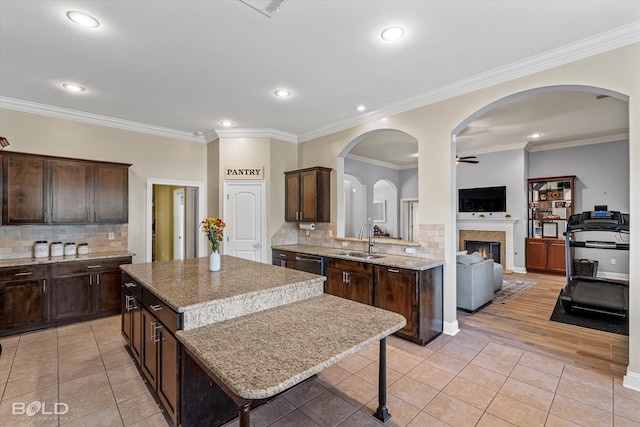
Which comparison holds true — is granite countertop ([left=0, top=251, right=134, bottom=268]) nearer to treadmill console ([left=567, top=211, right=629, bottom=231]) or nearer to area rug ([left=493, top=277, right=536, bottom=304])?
area rug ([left=493, top=277, right=536, bottom=304])

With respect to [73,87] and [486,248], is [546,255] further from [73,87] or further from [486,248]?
[73,87]

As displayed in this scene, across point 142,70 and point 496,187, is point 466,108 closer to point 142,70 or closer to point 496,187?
point 142,70

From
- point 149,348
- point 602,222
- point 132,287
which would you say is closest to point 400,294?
point 149,348

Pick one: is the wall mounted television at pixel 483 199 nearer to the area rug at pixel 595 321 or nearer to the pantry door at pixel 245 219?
the area rug at pixel 595 321

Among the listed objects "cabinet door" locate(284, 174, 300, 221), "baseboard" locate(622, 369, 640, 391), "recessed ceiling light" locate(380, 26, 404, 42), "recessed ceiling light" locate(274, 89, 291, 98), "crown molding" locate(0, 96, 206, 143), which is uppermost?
"recessed ceiling light" locate(274, 89, 291, 98)

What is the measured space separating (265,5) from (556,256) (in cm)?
782

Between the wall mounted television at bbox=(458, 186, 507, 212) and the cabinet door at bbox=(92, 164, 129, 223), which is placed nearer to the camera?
the cabinet door at bbox=(92, 164, 129, 223)

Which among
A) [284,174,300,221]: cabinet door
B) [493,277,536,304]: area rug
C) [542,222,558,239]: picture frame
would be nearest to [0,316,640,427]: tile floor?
[493,277,536,304]: area rug

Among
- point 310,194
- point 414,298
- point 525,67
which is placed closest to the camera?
point 525,67

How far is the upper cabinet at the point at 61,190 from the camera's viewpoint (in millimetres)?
3729

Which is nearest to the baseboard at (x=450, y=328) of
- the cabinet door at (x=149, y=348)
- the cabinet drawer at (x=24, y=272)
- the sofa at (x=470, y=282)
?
the sofa at (x=470, y=282)

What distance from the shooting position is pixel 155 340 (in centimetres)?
221

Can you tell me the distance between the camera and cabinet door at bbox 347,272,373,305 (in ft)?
12.1

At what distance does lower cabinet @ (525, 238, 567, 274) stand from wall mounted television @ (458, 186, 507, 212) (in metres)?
1.05
